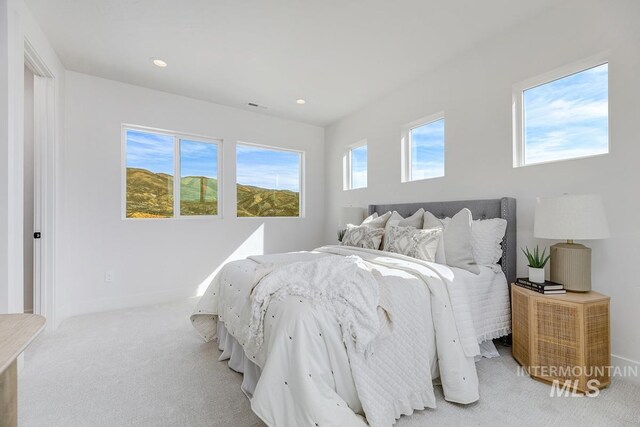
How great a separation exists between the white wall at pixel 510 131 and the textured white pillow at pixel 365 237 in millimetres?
781

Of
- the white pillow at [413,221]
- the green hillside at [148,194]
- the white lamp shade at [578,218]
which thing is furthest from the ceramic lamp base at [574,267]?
the green hillside at [148,194]

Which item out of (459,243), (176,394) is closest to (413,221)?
(459,243)

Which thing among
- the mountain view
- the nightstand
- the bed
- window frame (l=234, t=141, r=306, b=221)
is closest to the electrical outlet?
the mountain view

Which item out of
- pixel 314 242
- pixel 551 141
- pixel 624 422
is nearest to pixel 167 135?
A: pixel 314 242

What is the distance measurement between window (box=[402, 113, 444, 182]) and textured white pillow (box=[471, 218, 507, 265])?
97 cm

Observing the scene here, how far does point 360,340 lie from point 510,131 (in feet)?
7.38

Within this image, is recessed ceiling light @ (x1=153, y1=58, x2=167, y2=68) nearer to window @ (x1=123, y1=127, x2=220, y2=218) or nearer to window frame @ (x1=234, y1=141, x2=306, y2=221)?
window @ (x1=123, y1=127, x2=220, y2=218)

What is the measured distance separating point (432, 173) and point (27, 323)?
3345 millimetres

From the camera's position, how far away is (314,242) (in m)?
4.95

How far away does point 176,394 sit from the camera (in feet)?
5.85

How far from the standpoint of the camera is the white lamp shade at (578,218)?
1.76 metres

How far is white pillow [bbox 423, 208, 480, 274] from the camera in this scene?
2271 mm

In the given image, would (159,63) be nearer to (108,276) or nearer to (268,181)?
(268,181)

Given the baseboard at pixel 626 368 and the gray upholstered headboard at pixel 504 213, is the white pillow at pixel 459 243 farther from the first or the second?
the baseboard at pixel 626 368
